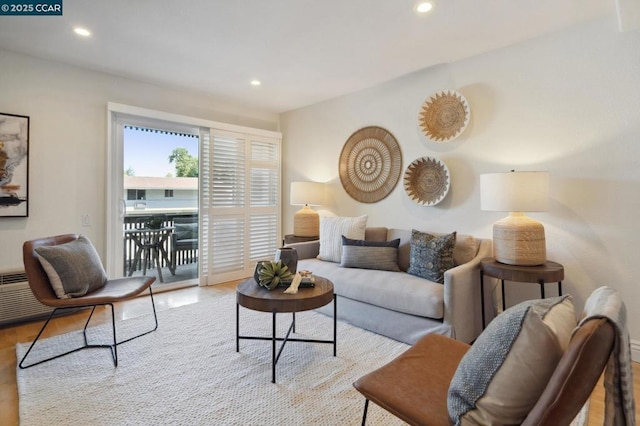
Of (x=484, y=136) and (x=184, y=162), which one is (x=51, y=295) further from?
(x=484, y=136)

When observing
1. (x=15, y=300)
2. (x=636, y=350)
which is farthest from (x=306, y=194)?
(x=636, y=350)

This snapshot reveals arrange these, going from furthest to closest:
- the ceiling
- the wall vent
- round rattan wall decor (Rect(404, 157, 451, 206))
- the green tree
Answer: the green tree
round rattan wall decor (Rect(404, 157, 451, 206))
the wall vent
the ceiling

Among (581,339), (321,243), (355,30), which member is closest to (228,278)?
(321,243)

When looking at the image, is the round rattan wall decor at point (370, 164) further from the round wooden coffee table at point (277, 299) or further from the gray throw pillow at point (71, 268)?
the gray throw pillow at point (71, 268)

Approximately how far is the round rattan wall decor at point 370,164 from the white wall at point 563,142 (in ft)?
0.64

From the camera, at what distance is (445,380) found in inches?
51.1

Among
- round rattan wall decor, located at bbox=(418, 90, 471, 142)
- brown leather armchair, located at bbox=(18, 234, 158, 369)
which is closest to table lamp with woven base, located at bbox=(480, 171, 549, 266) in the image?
round rattan wall decor, located at bbox=(418, 90, 471, 142)

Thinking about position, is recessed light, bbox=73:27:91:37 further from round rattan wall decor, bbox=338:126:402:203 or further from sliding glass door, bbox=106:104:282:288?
round rattan wall decor, bbox=338:126:402:203

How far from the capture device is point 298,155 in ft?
15.8

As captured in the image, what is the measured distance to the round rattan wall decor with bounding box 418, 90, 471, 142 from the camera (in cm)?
309

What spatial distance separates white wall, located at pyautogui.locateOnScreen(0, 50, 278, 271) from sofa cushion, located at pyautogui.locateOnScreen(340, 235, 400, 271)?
2684 millimetres

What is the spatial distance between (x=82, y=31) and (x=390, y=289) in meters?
3.28

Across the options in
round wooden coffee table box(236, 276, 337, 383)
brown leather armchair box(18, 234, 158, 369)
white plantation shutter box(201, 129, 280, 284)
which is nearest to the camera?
round wooden coffee table box(236, 276, 337, 383)

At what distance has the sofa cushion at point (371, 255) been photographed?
9.96 ft
